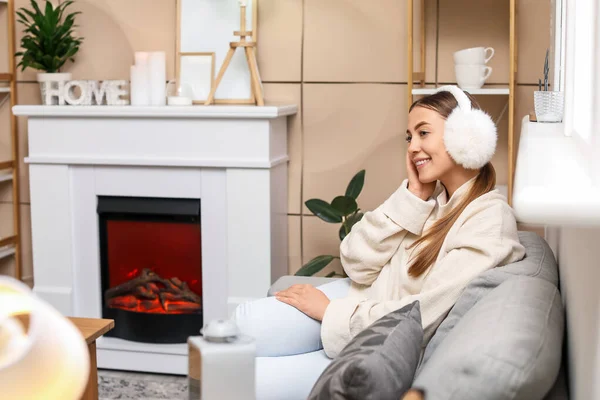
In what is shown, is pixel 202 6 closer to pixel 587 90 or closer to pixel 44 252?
pixel 44 252

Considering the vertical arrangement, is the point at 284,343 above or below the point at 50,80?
below

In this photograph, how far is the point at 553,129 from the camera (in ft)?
6.16

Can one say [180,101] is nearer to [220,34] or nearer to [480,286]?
[220,34]

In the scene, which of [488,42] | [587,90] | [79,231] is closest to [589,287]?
[587,90]

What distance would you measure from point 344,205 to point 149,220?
88cm

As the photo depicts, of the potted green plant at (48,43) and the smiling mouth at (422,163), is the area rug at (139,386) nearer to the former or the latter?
the potted green plant at (48,43)

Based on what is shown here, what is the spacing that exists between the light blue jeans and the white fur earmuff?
1.90 feet

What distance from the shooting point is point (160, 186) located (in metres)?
3.55

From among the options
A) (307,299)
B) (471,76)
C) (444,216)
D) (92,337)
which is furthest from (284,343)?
(471,76)

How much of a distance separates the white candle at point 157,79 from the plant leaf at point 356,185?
36.0 inches

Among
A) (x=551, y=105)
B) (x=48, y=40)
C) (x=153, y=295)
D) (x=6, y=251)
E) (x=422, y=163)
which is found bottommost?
(x=153, y=295)

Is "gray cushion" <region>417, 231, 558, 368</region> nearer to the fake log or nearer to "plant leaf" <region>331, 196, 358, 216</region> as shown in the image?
"plant leaf" <region>331, 196, 358, 216</region>

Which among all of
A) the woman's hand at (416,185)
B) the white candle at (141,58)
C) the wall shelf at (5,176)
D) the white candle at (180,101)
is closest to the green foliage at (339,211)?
the white candle at (180,101)

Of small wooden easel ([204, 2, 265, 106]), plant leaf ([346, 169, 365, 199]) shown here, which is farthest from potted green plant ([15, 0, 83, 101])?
plant leaf ([346, 169, 365, 199])
